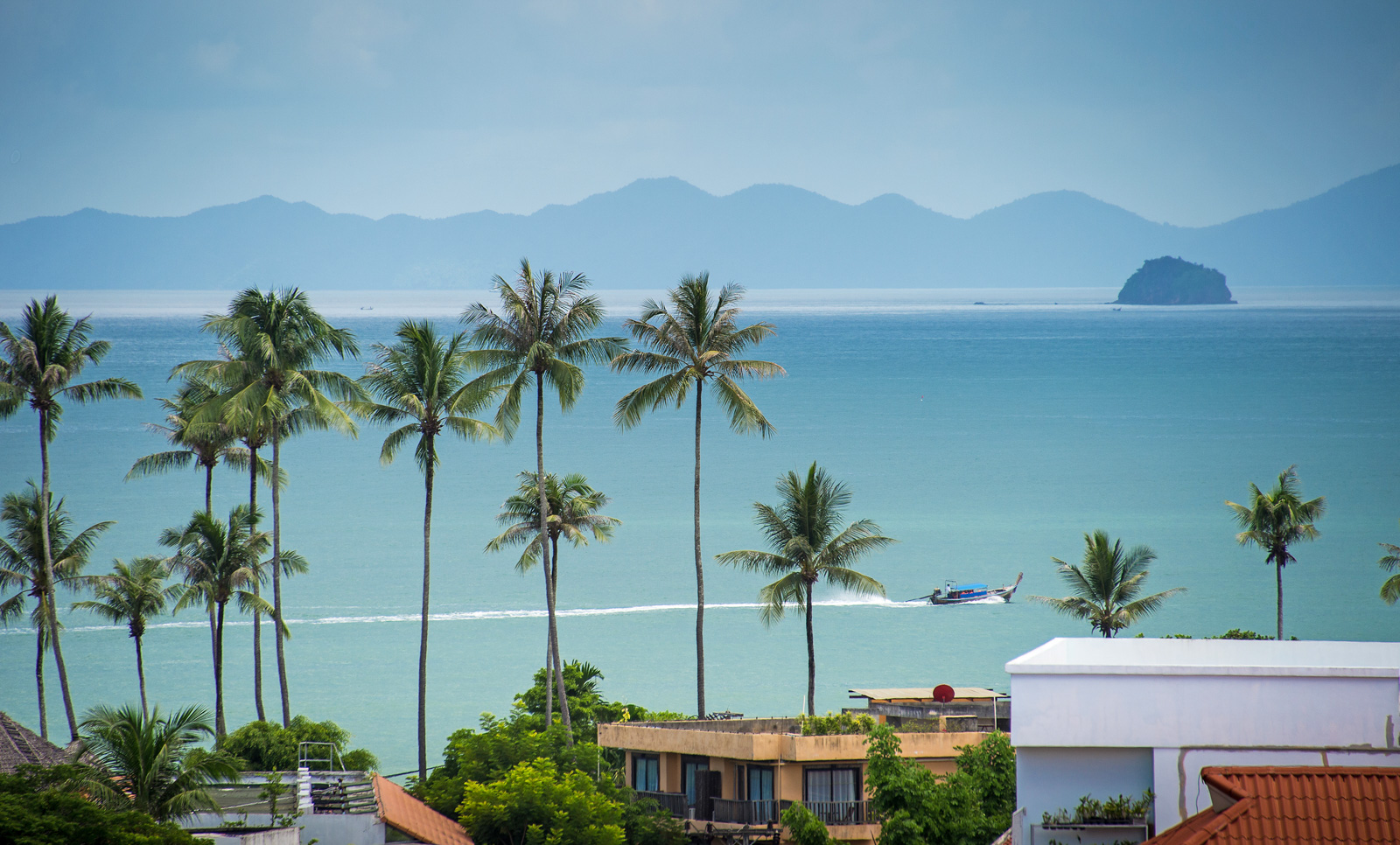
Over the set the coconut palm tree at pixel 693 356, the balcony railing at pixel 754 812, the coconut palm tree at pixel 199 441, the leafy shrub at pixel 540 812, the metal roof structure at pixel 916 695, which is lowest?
the balcony railing at pixel 754 812

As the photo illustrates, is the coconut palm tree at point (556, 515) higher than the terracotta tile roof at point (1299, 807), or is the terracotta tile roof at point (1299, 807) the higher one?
Result: the coconut palm tree at point (556, 515)

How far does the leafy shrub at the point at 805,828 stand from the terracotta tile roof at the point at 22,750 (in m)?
15.3

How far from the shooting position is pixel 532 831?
3158 cm

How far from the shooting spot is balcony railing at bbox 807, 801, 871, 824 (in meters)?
34.4

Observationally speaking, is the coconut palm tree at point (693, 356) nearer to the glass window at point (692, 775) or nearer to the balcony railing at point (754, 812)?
the glass window at point (692, 775)

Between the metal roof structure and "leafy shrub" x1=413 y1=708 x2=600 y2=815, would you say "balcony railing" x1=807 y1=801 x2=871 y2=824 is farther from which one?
the metal roof structure

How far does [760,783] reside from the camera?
34938 mm

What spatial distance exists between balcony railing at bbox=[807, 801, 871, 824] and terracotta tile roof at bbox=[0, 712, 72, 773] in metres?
16.8

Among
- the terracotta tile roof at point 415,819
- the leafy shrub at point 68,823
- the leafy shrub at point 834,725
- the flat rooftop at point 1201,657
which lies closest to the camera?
the flat rooftop at point 1201,657

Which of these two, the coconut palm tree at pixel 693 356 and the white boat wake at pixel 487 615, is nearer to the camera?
the coconut palm tree at pixel 693 356

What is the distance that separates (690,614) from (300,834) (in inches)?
3577

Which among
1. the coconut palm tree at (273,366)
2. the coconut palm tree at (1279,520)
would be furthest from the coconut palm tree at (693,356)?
the coconut palm tree at (1279,520)

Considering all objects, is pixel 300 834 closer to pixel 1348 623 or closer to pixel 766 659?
pixel 766 659

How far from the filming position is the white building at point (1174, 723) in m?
18.6
